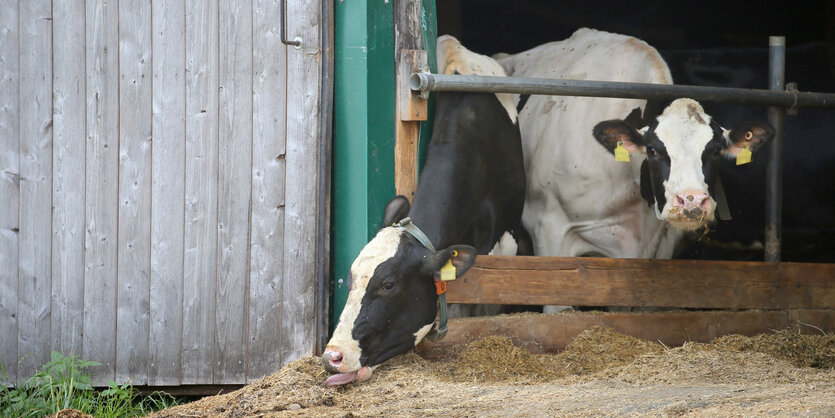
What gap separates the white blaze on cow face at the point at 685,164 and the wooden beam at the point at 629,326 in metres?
0.61

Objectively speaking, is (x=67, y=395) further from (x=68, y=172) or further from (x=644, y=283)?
(x=644, y=283)


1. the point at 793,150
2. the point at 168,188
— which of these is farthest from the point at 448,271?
the point at 793,150

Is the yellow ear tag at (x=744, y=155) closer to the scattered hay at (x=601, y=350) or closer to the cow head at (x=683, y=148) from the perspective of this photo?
the cow head at (x=683, y=148)

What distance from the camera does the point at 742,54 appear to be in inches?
372

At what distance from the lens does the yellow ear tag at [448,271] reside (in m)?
4.62

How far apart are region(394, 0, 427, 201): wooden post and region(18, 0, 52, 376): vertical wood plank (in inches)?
79.3

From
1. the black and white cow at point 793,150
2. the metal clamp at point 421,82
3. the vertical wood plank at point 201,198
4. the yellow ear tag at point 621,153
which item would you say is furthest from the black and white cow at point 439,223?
the black and white cow at point 793,150

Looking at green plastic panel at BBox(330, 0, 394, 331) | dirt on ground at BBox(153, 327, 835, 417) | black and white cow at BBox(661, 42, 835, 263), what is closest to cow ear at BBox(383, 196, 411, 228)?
green plastic panel at BBox(330, 0, 394, 331)

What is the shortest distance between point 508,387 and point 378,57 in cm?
197

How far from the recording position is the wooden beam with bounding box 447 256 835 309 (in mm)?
5070

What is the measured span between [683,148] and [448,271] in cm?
181

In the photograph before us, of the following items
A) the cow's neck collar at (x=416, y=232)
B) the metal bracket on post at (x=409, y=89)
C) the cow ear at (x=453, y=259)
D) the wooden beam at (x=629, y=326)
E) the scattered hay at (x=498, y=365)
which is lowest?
the scattered hay at (x=498, y=365)

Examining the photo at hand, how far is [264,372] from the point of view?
495 cm

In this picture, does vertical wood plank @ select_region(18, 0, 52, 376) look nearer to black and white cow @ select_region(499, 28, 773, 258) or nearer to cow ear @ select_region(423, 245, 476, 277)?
cow ear @ select_region(423, 245, 476, 277)
